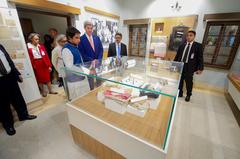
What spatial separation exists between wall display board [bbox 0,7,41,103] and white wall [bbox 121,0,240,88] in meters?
3.45

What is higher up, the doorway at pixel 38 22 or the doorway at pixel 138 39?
the doorway at pixel 38 22

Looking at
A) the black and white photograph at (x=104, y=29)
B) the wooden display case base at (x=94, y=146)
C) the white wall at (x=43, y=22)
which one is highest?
the white wall at (x=43, y=22)

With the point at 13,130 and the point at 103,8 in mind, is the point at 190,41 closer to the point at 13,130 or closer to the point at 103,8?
the point at 103,8

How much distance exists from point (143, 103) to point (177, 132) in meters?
1.14

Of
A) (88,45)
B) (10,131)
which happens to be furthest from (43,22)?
(10,131)

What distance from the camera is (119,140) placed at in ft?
3.16

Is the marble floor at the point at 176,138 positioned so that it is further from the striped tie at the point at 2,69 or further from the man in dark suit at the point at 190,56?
the striped tie at the point at 2,69

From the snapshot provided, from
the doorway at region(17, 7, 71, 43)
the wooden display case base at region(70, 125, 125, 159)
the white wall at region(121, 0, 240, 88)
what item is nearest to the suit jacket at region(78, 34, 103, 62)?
the wooden display case base at region(70, 125, 125, 159)

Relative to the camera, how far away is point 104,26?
12.0 ft

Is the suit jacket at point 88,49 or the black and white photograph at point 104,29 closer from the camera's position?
the suit jacket at point 88,49

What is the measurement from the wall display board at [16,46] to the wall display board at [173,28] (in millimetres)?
3576

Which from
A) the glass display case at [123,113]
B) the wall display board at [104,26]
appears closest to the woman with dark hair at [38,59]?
the wall display board at [104,26]

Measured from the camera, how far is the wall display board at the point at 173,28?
10.4ft

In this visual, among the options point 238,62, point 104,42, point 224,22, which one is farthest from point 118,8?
point 238,62
